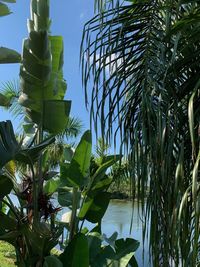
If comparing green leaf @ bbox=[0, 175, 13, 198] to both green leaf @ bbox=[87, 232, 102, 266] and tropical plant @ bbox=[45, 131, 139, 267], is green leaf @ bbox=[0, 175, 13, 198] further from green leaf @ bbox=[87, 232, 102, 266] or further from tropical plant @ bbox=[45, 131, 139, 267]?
green leaf @ bbox=[87, 232, 102, 266]

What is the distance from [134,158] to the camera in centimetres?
209

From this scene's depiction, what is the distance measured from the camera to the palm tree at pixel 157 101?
188cm

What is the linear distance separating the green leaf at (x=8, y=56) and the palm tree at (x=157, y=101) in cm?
Result: 131

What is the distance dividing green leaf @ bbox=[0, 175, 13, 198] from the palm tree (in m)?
1.06

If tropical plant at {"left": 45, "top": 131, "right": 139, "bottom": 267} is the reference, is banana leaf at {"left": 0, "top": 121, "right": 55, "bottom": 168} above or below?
above

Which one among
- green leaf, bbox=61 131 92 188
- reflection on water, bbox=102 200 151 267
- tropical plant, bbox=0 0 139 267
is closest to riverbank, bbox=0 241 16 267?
reflection on water, bbox=102 200 151 267

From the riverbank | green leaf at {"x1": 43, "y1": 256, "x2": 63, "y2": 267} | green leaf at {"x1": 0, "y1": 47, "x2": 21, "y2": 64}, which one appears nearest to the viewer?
green leaf at {"x1": 43, "y1": 256, "x2": 63, "y2": 267}

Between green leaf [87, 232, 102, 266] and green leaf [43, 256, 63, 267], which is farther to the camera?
green leaf [87, 232, 102, 266]

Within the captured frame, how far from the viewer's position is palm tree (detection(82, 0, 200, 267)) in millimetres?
1879

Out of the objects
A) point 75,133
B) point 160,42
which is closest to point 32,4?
point 160,42

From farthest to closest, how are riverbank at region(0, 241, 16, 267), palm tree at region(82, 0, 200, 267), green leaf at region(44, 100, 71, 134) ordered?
riverbank at region(0, 241, 16, 267) < green leaf at region(44, 100, 71, 134) < palm tree at region(82, 0, 200, 267)

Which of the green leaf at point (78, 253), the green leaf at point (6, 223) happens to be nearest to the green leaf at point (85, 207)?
the green leaf at point (78, 253)

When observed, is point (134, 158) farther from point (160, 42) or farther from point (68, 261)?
point (68, 261)

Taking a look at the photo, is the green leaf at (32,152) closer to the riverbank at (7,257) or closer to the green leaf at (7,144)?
the green leaf at (7,144)
